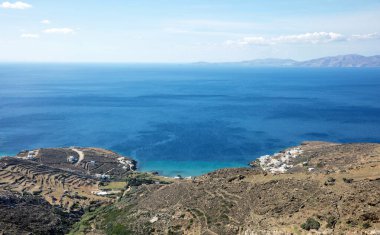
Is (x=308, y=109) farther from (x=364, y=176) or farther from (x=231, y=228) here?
(x=231, y=228)

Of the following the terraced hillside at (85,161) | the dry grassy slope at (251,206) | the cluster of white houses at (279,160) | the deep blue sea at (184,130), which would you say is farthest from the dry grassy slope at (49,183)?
the cluster of white houses at (279,160)

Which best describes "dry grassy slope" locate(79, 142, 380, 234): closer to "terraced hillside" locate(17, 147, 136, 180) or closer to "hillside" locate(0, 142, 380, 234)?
"hillside" locate(0, 142, 380, 234)

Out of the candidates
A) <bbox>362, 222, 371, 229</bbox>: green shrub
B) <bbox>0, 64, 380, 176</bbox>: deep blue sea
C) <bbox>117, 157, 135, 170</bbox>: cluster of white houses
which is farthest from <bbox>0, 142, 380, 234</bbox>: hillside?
<bbox>0, 64, 380, 176</bbox>: deep blue sea

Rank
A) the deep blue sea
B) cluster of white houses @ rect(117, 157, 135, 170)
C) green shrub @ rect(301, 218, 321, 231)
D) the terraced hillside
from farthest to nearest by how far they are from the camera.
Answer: the deep blue sea < cluster of white houses @ rect(117, 157, 135, 170) < the terraced hillside < green shrub @ rect(301, 218, 321, 231)

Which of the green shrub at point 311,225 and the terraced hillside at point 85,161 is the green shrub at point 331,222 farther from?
the terraced hillside at point 85,161

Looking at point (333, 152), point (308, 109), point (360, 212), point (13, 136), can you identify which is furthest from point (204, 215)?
point (308, 109)
